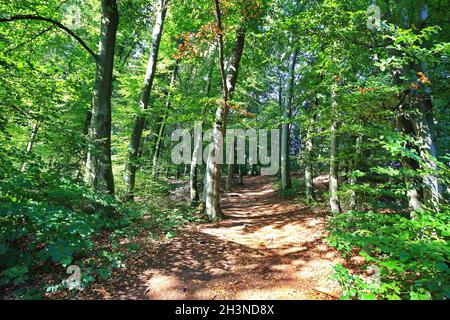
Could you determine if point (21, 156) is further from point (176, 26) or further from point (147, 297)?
point (176, 26)

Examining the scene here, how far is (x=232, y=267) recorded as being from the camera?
4.99 metres

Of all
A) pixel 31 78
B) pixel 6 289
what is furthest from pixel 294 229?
pixel 31 78

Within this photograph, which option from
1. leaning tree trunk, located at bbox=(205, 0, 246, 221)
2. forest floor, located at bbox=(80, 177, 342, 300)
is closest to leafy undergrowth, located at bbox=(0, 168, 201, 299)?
forest floor, located at bbox=(80, 177, 342, 300)

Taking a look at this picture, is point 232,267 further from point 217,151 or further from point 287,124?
point 287,124

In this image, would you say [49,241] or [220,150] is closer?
[49,241]

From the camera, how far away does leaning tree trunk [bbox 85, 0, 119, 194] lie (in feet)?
20.6

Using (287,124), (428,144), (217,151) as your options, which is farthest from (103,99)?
(287,124)

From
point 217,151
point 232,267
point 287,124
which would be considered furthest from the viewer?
point 287,124

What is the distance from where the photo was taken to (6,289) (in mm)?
3701

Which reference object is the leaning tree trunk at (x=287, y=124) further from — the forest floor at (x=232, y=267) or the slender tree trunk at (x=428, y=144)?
the slender tree trunk at (x=428, y=144)

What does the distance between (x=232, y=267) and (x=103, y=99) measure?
522 centimetres

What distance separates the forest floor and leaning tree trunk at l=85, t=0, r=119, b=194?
2.22m

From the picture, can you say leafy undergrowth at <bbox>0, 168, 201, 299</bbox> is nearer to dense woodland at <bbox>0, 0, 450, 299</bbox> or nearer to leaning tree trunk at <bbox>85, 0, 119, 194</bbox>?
dense woodland at <bbox>0, 0, 450, 299</bbox>

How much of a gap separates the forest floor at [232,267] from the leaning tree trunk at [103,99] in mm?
2225
